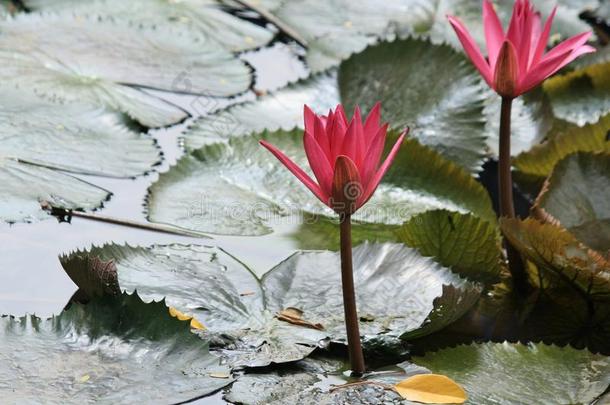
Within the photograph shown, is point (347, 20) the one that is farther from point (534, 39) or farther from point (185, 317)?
point (185, 317)

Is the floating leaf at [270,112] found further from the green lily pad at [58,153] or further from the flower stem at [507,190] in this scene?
the flower stem at [507,190]

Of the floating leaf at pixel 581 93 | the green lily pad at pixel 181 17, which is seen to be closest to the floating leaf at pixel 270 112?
the green lily pad at pixel 181 17

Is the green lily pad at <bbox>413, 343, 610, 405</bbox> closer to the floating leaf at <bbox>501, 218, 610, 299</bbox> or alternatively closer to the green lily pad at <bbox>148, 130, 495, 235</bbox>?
the floating leaf at <bbox>501, 218, 610, 299</bbox>

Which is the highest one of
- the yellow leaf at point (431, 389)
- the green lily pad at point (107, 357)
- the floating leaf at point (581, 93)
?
the floating leaf at point (581, 93)

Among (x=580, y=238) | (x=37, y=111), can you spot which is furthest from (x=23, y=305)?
(x=580, y=238)

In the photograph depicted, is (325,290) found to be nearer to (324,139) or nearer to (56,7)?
(324,139)

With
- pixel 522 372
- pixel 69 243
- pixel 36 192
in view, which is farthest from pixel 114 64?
pixel 522 372
